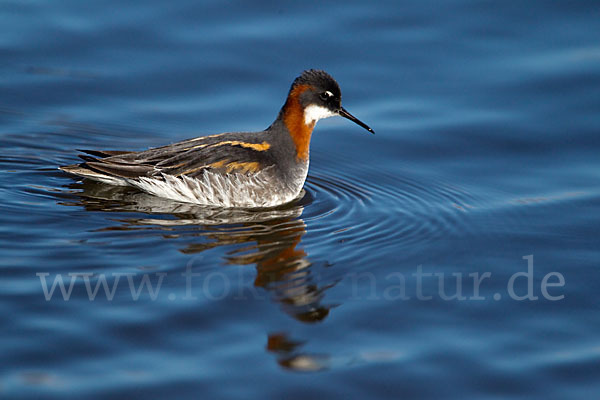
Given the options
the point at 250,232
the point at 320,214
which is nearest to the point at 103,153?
the point at 250,232

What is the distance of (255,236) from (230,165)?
1.35 metres

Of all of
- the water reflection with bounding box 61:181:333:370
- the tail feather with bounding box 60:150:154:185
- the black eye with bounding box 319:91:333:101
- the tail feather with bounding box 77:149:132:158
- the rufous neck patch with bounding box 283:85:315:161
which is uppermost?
the black eye with bounding box 319:91:333:101

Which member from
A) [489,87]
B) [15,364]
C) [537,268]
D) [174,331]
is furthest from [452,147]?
[15,364]

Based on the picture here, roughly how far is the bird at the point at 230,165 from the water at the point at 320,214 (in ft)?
0.79

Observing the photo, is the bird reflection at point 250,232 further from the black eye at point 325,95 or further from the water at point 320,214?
the black eye at point 325,95

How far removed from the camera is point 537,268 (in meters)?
8.16

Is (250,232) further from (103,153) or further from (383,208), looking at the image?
(103,153)

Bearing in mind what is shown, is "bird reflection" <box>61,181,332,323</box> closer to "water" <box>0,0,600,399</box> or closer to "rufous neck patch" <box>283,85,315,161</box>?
"water" <box>0,0,600,399</box>

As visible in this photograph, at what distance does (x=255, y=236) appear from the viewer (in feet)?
28.5

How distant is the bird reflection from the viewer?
7441 mm

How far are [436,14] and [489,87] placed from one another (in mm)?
2004

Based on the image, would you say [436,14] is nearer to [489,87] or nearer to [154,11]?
[489,87]

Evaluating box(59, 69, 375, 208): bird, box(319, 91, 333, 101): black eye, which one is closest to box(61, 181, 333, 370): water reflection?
box(59, 69, 375, 208): bird

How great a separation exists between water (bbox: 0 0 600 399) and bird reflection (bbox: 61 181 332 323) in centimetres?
3
